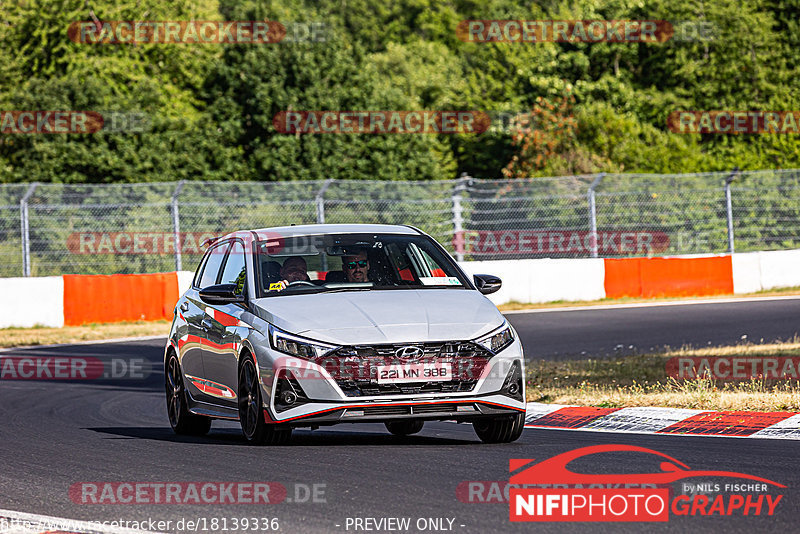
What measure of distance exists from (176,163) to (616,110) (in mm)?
17180

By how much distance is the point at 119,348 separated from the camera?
66.7 ft

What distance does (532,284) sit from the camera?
2684cm

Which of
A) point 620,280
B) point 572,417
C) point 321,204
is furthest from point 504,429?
point 620,280

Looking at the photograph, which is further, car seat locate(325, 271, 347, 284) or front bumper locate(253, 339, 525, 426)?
car seat locate(325, 271, 347, 284)

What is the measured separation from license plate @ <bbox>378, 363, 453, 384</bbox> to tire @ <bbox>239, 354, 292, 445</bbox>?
777 millimetres

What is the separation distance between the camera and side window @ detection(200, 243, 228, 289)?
10.3 meters

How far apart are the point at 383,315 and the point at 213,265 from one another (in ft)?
8.12

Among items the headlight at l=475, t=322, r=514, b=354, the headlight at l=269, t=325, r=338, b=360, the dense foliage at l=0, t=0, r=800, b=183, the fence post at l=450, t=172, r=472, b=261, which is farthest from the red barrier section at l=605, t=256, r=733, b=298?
the headlight at l=269, t=325, r=338, b=360

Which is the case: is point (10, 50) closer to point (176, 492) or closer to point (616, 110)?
point (616, 110)

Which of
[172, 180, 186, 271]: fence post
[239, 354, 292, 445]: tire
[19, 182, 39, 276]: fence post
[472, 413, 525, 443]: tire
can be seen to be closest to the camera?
[239, 354, 292, 445]: tire

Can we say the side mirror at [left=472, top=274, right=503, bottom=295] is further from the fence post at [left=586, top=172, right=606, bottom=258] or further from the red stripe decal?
the fence post at [left=586, top=172, right=606, bottom=258]

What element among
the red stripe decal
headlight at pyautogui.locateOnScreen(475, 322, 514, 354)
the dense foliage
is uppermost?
the dense foliage

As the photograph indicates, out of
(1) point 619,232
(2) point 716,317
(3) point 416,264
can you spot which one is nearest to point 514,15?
(1) point 619,232

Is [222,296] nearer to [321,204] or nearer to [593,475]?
[593,475]
